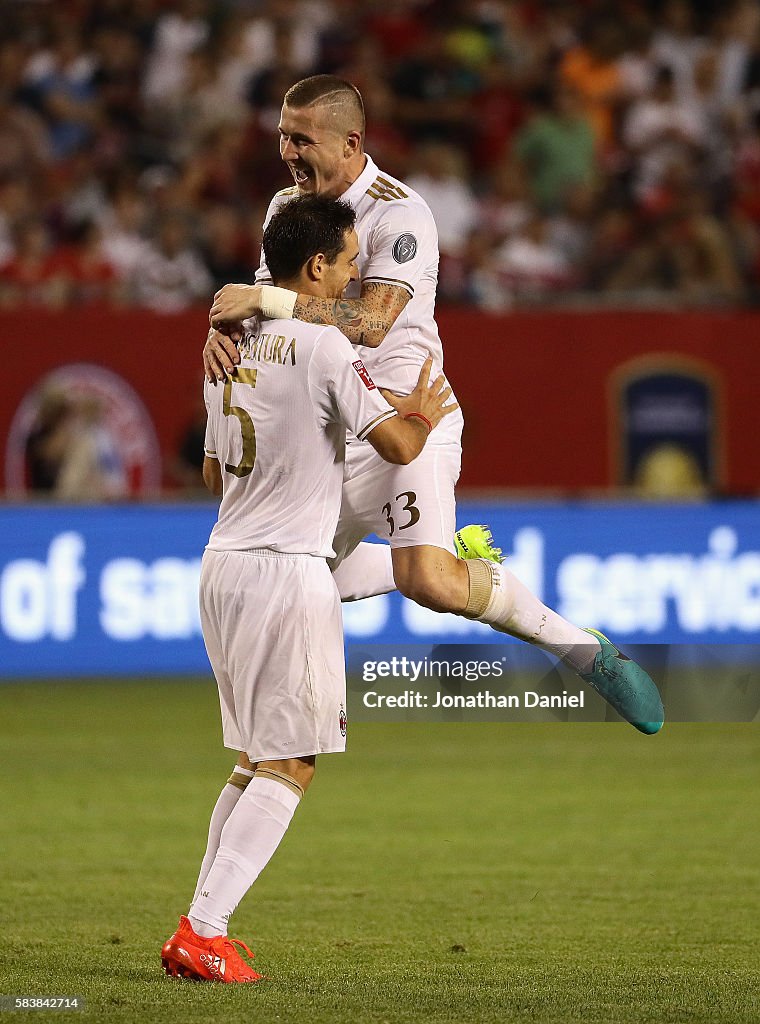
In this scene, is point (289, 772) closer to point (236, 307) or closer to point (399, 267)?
point (236, 307)

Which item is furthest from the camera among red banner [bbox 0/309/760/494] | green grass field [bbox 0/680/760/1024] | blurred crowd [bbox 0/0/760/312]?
blurred crowd [bbox 0/0/760/312]

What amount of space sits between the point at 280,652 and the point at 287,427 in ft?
2.06

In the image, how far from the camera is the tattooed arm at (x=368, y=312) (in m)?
5.52

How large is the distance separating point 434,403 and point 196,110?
10672 millimetres

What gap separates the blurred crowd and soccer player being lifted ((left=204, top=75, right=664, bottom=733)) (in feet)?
25.5

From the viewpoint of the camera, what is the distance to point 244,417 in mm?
5203

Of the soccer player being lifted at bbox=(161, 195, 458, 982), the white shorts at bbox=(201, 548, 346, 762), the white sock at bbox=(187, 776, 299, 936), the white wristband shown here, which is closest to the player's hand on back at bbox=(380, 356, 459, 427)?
the soccer player being lifted at bbox=(161, 195, 458, 982)

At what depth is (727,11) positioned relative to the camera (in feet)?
53.6

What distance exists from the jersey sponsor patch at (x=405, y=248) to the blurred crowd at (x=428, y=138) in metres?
7.97

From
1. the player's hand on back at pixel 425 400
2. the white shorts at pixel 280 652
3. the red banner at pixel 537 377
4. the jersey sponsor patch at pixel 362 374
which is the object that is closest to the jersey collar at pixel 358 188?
the player's hand on back at pixel 425 400

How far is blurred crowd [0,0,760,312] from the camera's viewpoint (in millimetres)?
14023

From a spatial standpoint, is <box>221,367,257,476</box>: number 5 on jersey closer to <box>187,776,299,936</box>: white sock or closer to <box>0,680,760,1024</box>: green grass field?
<box>187,776,299,936</box>: white sock

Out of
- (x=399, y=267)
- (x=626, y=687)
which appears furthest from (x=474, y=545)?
(x=399, y=267)

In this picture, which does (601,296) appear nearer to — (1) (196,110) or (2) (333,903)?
(1) (196,110)
